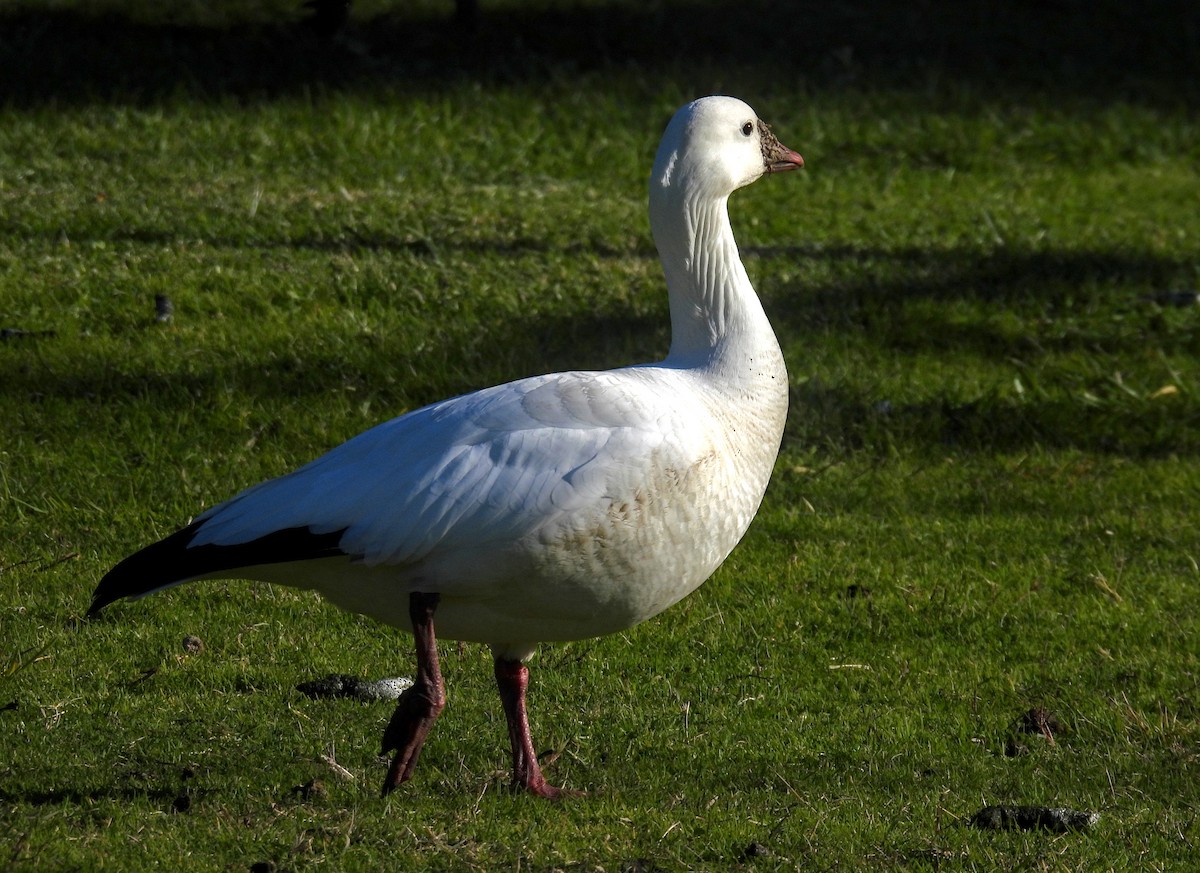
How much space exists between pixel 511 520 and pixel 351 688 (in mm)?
1214

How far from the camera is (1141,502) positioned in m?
6.86

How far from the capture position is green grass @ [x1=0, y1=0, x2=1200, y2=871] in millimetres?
4082

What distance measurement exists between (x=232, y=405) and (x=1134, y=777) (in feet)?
12.8

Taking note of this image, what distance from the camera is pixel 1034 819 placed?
4.00 m

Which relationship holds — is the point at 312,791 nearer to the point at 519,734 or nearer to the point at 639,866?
the point at 519,734

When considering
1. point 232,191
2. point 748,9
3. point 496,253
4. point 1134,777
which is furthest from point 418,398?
point 748,9

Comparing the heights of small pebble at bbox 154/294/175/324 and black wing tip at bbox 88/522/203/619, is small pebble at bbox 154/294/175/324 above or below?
below

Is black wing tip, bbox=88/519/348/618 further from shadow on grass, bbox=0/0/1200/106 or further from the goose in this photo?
shadow on grass, bbox=0/0/1200/106

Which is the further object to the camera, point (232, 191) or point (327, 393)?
point (232, 191)

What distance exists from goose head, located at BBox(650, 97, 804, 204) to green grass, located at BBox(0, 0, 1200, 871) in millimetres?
1510

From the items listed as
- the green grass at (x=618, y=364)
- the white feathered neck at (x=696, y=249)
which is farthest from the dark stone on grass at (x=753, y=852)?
the white feathered neck at (x=696, y=249)

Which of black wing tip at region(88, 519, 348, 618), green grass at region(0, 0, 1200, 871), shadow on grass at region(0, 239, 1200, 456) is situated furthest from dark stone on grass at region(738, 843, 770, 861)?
shadow on grass at region(0, 239, 1200, 456)

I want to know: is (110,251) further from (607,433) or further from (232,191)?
(607,433)

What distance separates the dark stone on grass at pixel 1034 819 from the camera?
3.97 meters
